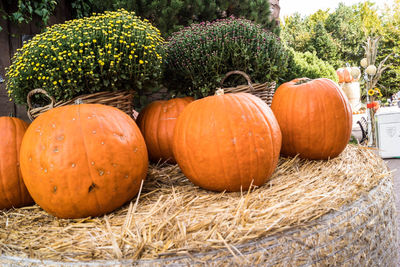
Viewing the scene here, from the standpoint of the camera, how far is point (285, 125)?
1740mm

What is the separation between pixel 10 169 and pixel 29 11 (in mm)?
1970

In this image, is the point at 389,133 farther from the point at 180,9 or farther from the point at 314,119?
the point at 314,119

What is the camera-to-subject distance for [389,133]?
560 centimetres

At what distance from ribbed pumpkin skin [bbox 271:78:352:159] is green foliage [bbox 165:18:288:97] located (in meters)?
0.30

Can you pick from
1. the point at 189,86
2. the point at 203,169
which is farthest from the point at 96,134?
the point at 189,86

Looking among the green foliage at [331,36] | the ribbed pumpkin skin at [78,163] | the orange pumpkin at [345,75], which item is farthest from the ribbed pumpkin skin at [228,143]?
the green foliage at [331,36]

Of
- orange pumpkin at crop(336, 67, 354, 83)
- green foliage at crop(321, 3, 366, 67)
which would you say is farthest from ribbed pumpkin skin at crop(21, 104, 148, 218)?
green foliage at crop(321, 3, 366, 67)

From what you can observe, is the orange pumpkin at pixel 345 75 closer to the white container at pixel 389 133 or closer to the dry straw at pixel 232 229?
the white container at pixel 389 133

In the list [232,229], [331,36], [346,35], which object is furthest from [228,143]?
[331,36]

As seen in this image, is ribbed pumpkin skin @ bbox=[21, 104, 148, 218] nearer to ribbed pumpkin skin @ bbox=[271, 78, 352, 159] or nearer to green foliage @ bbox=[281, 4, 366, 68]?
ribbed pumpkin skin @ bbox=[271, 78, 352, 159]

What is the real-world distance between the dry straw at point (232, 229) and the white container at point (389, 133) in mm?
4805

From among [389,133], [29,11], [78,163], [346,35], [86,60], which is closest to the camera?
[78,163]

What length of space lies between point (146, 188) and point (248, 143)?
0.54m

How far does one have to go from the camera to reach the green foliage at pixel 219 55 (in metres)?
1.88
